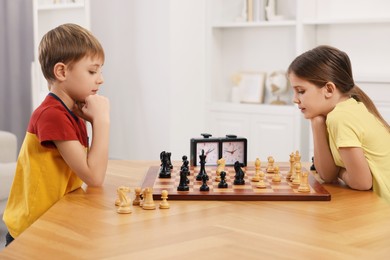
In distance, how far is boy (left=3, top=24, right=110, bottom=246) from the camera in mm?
2102

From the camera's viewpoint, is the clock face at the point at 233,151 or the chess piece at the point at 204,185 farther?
the clock face at the point at 233,151

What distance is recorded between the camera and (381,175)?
2227 mm

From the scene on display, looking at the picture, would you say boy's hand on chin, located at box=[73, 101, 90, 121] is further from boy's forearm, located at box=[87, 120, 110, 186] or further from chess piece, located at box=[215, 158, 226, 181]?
chess piece, located at box=[215, 158, 226, 181]

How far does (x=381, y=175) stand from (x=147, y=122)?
12.5ft

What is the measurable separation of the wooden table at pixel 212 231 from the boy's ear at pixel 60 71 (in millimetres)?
428

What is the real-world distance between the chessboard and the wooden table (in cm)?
3

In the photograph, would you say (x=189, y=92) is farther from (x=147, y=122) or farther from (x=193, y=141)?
(x=193, y=141)

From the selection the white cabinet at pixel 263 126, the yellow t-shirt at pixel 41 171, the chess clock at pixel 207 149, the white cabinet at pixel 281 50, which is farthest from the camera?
the white cabinet at pixel 263 126

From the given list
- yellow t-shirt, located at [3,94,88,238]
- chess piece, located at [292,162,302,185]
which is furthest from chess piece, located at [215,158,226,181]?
yellow t-shirt, located at [3,94,88,238]

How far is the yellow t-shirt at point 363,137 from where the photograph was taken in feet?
7.16

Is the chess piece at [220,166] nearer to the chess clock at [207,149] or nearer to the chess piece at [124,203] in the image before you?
the chess clock at [207,149]

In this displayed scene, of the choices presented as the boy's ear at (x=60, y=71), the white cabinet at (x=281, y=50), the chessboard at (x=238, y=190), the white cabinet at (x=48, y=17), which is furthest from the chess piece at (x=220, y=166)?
the white cabinet at (x=48, y=17)

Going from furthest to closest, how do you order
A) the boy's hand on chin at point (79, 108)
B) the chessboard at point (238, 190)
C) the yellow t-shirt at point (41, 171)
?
the boy's hand on chin at point (79, 108) < the yellow t-shirt at point (41, 171) < the chessboard at point (238, 190)

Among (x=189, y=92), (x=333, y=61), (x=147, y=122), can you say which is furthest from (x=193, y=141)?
(x=147, y=122)
